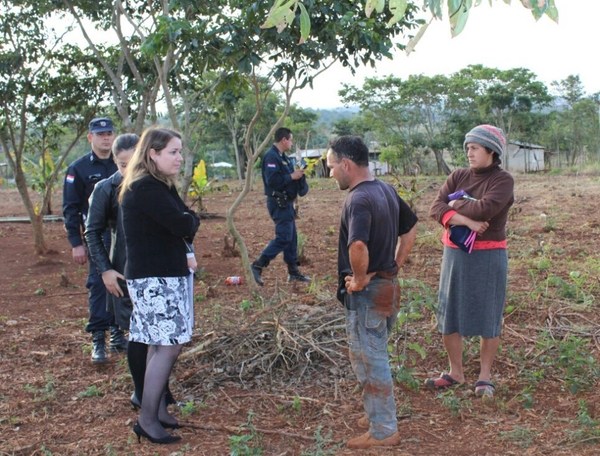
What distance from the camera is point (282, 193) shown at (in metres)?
7.55

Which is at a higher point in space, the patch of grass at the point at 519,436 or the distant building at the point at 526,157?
the distant building at the point at 526,157

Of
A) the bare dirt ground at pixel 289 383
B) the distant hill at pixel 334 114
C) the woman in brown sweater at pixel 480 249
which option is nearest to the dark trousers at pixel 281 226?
the bare dirt ground at pixel 289 383

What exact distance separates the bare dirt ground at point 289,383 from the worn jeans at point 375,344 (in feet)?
0.61

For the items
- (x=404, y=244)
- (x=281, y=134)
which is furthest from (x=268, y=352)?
(x=281, y=134)

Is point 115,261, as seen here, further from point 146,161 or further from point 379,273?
point 379,273

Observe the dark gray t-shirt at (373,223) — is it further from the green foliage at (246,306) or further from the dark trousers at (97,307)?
the green foliage at (246,306)

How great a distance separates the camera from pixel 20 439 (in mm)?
3844

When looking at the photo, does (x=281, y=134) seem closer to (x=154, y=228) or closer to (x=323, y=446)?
(x=154, y=228)

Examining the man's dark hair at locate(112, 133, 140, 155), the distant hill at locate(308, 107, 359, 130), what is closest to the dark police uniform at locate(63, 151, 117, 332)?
the man's dark hair at locate(112, 133, 140, 155)

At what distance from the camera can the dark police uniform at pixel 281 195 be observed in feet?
24.5

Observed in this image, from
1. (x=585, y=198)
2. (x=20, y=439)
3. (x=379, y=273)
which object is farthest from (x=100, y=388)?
(x=585, y=198)

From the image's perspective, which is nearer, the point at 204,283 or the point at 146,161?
the point at 146,161

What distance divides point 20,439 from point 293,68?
3.86m

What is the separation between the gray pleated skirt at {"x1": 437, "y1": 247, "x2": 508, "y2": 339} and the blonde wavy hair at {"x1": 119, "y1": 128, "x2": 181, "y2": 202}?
178 centimetres
